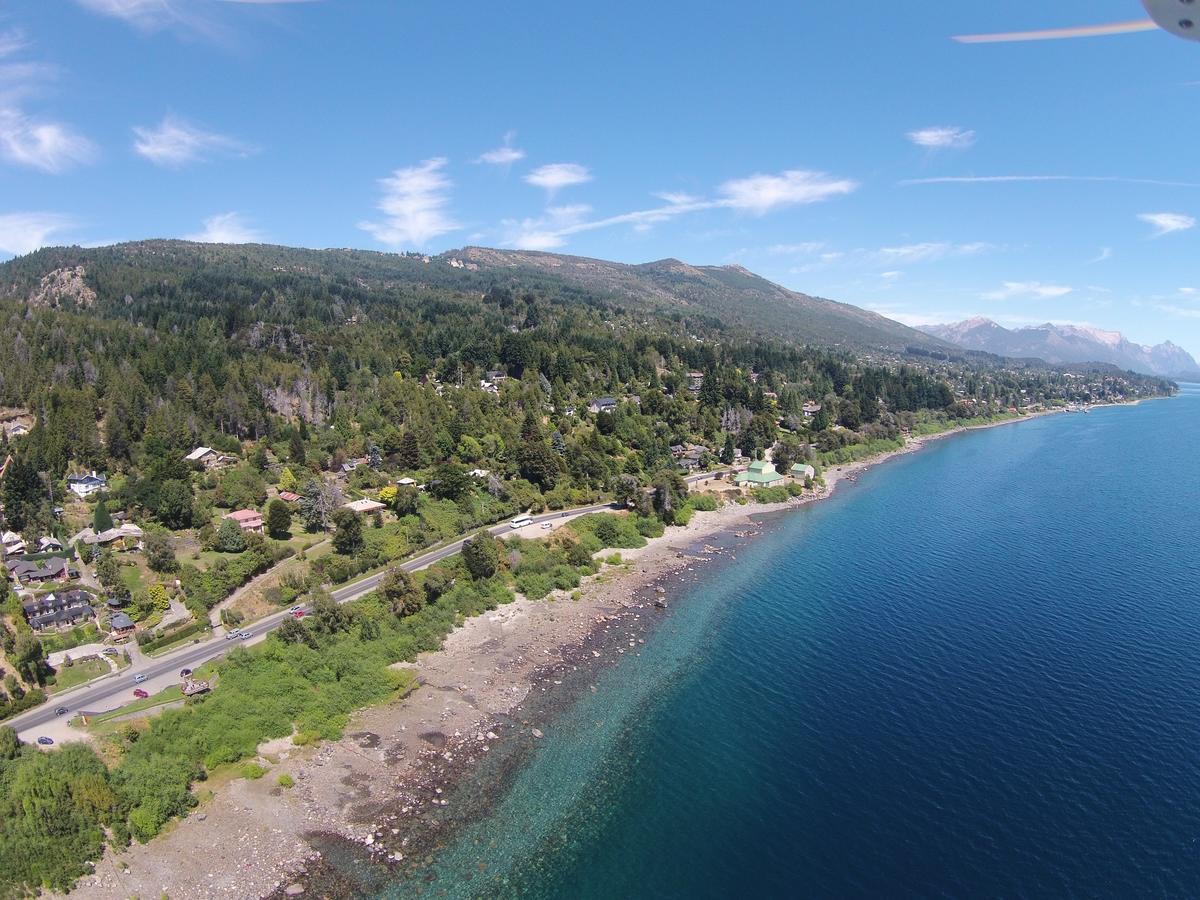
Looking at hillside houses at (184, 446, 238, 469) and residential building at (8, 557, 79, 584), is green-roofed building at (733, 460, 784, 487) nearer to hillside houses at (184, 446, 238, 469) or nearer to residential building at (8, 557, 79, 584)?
hillside houses at (184, 446, 238, 469)

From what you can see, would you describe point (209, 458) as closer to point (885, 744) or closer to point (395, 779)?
point (395, 779)

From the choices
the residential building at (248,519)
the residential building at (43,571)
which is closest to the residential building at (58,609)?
the residential building at (43,571)

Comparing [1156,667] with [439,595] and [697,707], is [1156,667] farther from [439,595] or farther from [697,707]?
[439,595]

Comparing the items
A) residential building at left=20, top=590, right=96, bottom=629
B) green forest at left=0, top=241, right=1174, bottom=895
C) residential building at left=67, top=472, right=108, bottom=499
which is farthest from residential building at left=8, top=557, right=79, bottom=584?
residential building at left=67, top=472, right=108, bottom=499

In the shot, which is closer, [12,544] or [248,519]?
[12,544]

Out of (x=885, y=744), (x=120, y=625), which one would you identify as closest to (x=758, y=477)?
(x=885, y=744)

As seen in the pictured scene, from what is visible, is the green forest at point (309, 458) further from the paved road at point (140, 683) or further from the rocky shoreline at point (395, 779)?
the rocky shoreline at point (395, 779)
